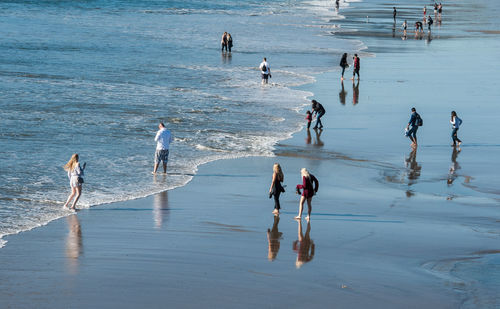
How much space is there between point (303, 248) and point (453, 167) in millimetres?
8224

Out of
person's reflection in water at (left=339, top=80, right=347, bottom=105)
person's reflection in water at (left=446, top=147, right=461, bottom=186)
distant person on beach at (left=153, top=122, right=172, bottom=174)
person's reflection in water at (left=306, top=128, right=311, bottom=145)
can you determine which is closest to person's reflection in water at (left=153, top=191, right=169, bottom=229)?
distant person on beach at (left=153, top=122, right=172, bottom=174)

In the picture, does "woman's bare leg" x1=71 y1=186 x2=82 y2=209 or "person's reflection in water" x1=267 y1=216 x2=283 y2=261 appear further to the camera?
"woman's bare leg" x1=71 y1=186 x2=82 y2=209

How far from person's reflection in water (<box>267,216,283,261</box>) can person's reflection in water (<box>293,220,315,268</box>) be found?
31cm

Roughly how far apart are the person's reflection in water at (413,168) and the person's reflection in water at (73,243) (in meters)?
7.69

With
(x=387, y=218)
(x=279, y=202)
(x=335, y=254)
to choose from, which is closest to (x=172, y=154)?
(x=279, y=202)

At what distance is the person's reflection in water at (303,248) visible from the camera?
38.3ft

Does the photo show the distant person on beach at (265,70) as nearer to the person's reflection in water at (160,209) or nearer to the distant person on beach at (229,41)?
the distant person on beach at (229,41)

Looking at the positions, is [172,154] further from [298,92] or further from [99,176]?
[298,92]

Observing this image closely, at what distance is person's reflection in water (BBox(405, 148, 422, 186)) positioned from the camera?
59.0 ft

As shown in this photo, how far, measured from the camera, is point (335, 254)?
39.4 feet

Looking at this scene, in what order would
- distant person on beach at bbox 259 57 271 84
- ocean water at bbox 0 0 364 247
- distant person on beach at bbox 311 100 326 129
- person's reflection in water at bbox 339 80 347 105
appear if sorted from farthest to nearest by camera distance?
distant person on beach at bbox 259 57 271 84, person's reflection in water at bbox 339 80 347 105, distant person on beach at bbox 311 100 326 129, ocean water at bbox 0 0 364 247

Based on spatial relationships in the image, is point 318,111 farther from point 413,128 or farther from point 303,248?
point 303,248

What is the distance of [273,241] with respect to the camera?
504 inches

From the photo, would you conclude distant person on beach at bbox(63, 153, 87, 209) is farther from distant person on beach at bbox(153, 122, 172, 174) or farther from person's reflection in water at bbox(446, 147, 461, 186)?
person's reflection in water at bbox(446, 147, 461, 186)
